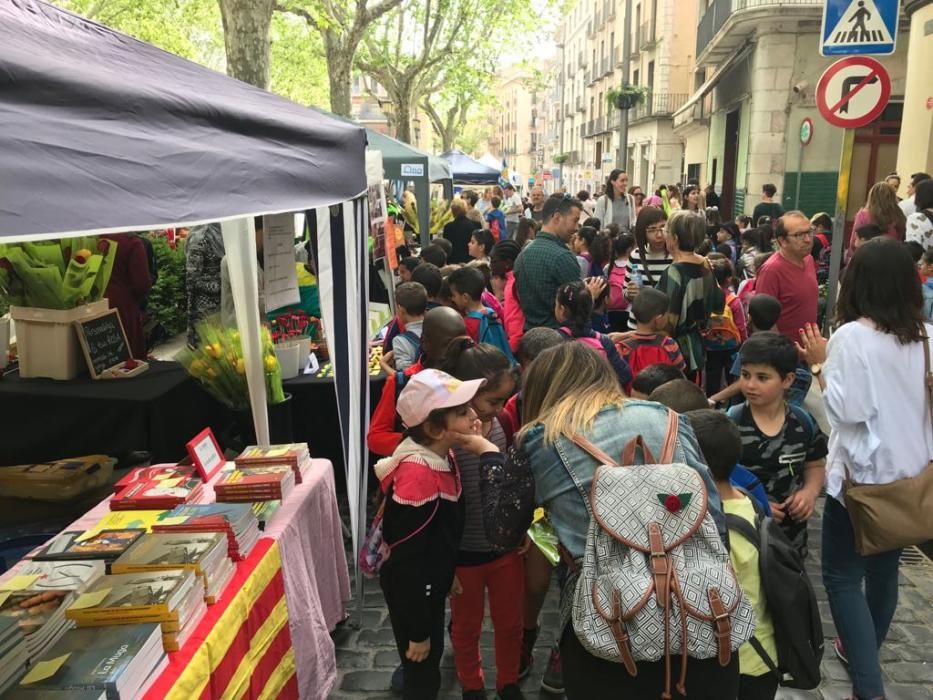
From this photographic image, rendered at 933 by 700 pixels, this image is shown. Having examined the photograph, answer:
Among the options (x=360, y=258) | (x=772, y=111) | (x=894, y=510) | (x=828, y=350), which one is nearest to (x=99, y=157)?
(x=360, y=258)

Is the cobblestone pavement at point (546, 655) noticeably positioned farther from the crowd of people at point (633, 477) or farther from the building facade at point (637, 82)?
the building facade at point (637, 82)

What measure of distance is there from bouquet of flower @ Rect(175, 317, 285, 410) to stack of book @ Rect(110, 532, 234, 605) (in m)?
1.68

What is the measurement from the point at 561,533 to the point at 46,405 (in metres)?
3.58

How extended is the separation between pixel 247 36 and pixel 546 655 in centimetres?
754

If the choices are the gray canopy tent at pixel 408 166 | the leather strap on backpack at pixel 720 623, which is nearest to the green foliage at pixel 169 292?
the gray canopy tent at pixel 408 166

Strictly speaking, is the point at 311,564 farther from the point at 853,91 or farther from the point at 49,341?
the point at 853,91

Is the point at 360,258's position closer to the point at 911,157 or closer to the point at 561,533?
the point at 561,533

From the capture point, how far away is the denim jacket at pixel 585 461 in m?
2.02

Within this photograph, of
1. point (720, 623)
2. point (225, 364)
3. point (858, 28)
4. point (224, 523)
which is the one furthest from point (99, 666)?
point (858, 28)

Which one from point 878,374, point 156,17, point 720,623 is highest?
point 156,17

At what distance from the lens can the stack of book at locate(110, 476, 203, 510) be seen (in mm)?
2914

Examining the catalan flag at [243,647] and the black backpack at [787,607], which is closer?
the catalan flag at [243,647]

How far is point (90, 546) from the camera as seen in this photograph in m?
2.50

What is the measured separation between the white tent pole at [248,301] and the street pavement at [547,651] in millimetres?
1069
